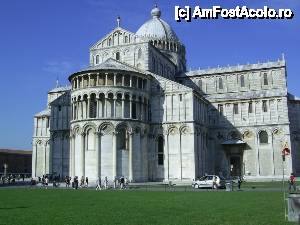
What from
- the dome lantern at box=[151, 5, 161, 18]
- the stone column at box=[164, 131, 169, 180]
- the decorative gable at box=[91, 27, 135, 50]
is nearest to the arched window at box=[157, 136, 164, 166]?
the stone column at box=[164, 131, 169, 180]

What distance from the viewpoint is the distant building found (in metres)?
89.2

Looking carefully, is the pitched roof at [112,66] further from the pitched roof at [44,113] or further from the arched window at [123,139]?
the pitched roof at [44,113]

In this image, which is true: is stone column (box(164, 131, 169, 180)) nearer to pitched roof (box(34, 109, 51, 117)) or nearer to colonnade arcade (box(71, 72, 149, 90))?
colonnade arcade (box(71, 72, 149, 90))

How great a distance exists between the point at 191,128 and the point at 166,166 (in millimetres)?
5694

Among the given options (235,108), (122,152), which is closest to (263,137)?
(235,108)

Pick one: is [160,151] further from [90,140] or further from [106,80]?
[106,80]

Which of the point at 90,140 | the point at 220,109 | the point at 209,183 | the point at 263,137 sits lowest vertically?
the point at 209,183

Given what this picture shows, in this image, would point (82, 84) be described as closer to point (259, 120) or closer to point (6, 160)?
point (259, 120)

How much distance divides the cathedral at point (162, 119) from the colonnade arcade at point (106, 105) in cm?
12

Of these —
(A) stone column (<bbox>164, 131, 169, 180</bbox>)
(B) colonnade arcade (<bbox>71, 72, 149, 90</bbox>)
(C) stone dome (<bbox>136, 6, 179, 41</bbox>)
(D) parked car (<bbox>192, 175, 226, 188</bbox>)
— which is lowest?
(D) parked car (<bbox>192, 175, 226, 188</bbox>)

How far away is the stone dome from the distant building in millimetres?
43570

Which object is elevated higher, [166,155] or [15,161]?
[166,155]

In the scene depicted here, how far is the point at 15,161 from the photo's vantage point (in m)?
93.6

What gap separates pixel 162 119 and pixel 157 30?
22.9 metres
